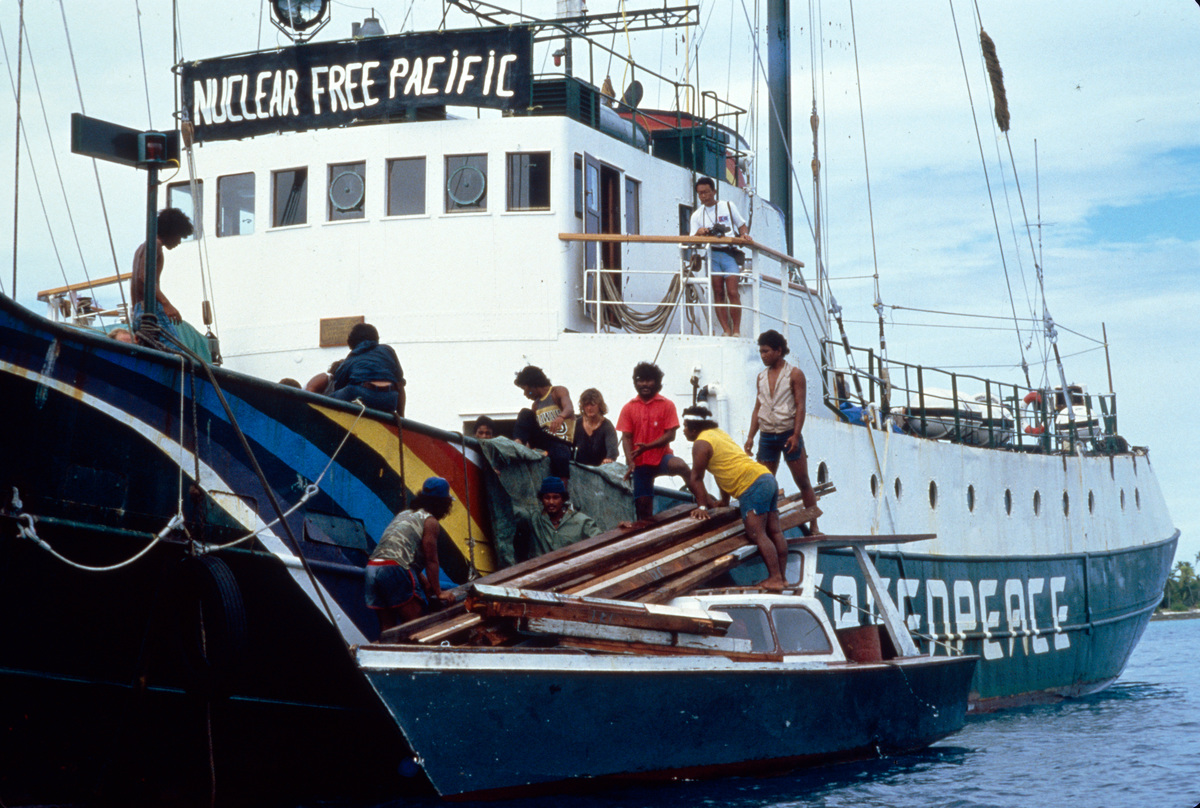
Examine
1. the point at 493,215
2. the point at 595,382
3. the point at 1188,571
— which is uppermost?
the point at 493,215

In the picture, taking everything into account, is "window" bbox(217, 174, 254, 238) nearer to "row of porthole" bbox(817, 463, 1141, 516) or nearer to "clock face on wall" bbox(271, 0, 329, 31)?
"clock face on wall" bbox(271, 0, 329, 31)

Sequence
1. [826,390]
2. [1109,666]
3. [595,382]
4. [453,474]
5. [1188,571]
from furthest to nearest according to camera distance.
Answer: [1188,571] → [1109,666] → [826,390] → [595,382] → [453,474]

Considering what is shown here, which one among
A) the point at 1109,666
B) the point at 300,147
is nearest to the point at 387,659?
the point at 300,147

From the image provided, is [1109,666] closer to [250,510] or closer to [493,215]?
[493,215]

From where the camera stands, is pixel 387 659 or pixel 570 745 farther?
pixel 570 745

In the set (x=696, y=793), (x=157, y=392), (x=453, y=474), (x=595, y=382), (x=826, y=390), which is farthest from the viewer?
(x=826, y=390)

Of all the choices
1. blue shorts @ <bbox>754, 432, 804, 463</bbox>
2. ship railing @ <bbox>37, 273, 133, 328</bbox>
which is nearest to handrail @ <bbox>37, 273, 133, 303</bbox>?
ship railing @ <bbox>37, 273, 133, 328</bbox>

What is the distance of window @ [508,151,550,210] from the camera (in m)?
14.0

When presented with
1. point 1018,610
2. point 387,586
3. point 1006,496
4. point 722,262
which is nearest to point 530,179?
point 722,262

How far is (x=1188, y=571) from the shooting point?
305 feet

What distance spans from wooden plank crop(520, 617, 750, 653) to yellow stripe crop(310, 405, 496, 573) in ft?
5.79

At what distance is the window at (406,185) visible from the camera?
14.0 meters

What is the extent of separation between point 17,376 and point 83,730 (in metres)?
2.12

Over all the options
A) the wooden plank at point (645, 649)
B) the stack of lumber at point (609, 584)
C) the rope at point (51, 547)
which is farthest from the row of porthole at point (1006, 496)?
the rope at point (51, 547)
